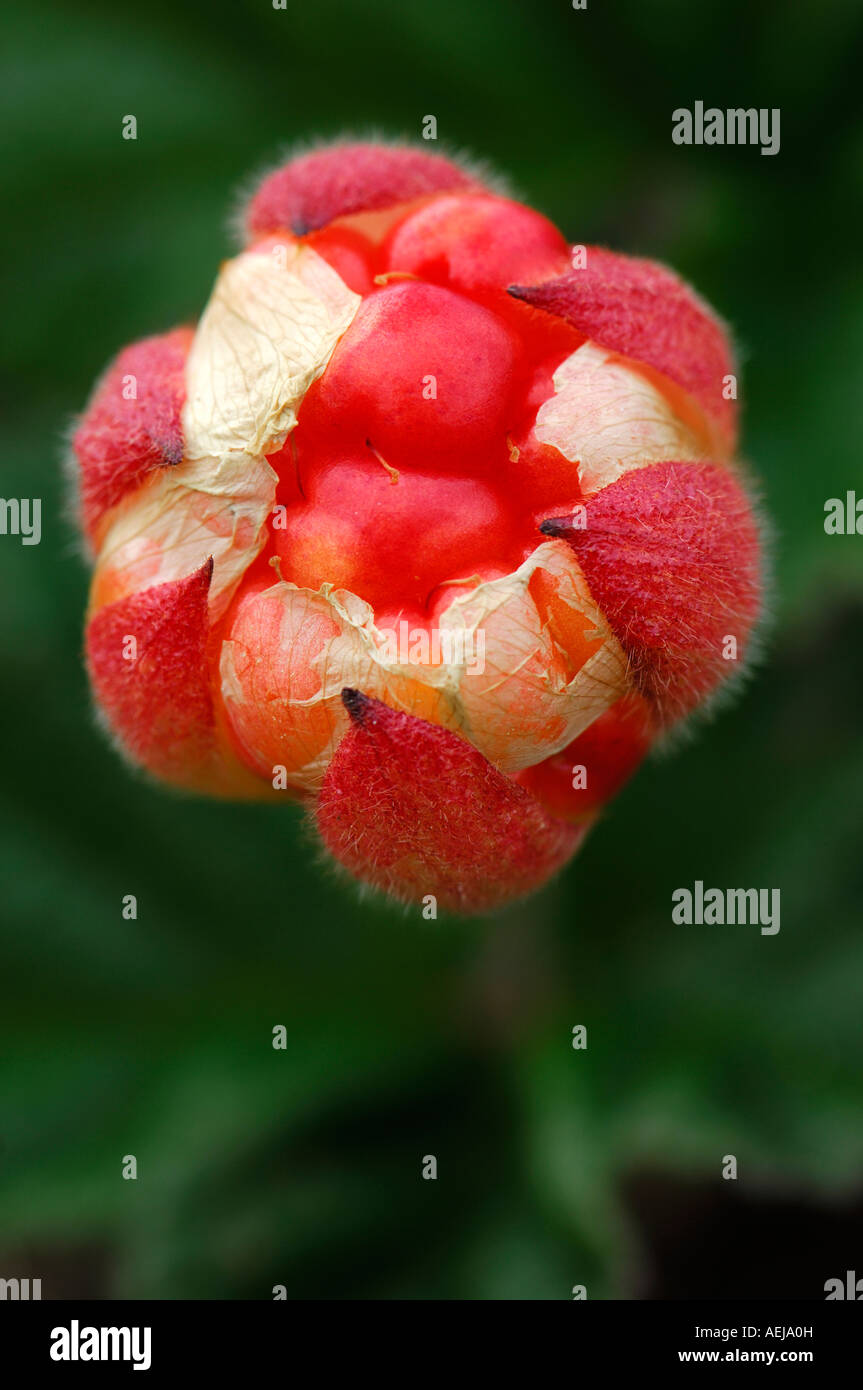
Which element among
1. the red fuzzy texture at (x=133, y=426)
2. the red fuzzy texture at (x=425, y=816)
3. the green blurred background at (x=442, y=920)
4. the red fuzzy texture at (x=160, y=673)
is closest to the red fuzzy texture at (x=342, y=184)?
the red fuzzy texture at (x=133, y=426)

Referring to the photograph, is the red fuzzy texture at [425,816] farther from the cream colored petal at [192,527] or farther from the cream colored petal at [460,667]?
the cream colored petal at [192,527]

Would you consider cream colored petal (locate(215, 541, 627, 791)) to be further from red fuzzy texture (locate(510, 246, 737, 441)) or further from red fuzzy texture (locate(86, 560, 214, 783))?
red fuzzy texture (locate(510, 246, 737, 441))

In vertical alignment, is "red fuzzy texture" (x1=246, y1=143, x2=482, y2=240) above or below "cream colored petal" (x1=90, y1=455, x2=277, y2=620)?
above

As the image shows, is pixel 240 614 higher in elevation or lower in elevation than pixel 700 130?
lower

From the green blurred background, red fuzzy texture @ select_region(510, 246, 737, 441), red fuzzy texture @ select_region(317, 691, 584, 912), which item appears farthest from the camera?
the green blurred background

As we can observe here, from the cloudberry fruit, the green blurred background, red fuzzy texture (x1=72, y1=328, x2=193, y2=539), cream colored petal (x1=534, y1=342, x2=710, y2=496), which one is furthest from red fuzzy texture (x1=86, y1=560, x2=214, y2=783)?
the green blurred background

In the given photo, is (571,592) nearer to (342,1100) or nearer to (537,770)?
(537,770)

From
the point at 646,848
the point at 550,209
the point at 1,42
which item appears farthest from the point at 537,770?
the point at 1,42
